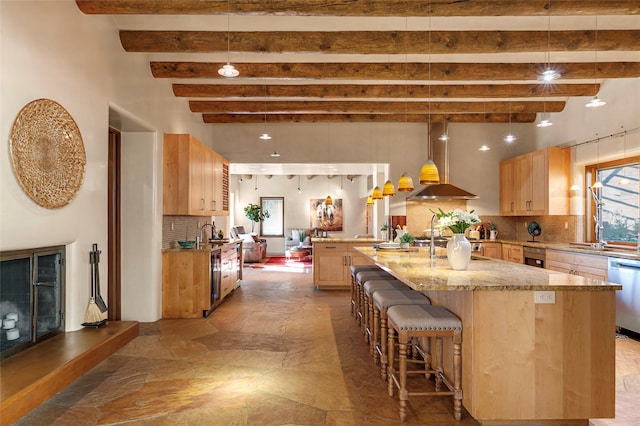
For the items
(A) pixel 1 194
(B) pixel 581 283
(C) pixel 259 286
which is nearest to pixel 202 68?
(A) pixel 1 194

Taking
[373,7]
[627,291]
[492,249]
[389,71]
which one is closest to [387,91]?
[389,71]

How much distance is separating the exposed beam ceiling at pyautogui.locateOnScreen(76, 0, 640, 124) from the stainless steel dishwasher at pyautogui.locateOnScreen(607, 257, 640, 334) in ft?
7.61

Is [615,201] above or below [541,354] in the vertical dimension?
above

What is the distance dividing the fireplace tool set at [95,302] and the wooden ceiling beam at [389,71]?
265 cm

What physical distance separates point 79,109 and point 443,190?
5.52m

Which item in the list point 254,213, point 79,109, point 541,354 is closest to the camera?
point 541,354

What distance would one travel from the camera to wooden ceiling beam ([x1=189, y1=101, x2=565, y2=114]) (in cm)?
657

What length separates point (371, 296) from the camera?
3.80 meters

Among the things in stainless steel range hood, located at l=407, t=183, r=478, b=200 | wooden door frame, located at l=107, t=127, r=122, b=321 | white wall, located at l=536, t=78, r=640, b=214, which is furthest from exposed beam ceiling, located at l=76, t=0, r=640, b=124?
stainless steel range hood, located at l=407, t=183, r=478, b=200

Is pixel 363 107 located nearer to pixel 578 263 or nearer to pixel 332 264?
pixel 332 264

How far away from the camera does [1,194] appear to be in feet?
8.12

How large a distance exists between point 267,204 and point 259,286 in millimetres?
6775

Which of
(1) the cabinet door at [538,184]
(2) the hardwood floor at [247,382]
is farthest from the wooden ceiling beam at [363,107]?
(2) the hardwood floor at [247,382]

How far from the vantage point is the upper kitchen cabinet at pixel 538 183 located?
246 inches
